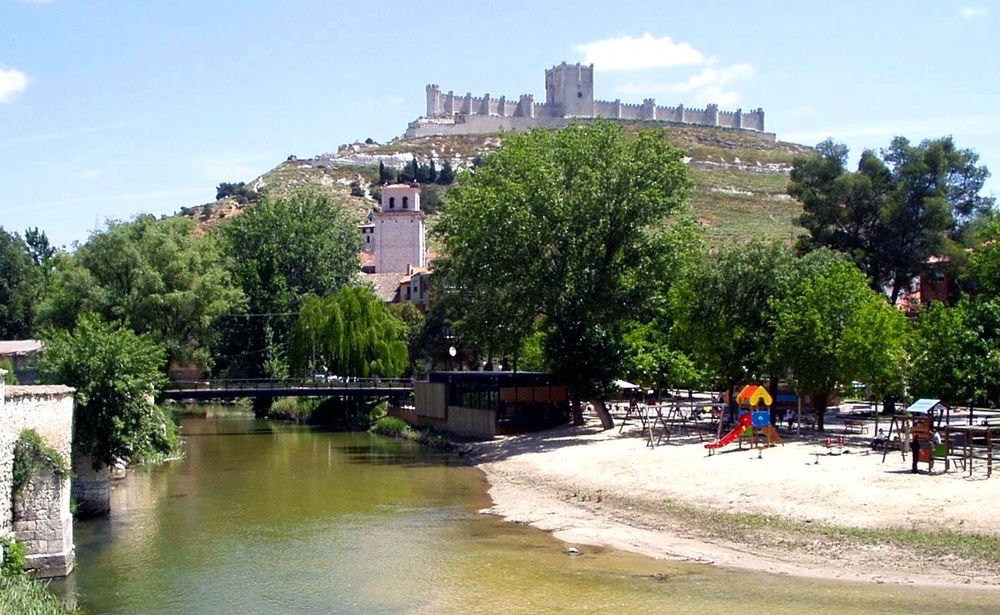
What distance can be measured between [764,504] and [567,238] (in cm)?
1936

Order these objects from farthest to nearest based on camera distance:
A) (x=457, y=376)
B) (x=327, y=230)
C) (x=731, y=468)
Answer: (x=327, y=230), (x=457, y=376), (x=731, y=468)

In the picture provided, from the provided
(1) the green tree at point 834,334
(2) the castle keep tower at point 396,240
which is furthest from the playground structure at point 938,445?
(2) the castle keep tower at point 396,240

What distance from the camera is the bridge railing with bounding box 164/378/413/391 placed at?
5872 cm

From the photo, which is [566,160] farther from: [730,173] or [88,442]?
[730,173]

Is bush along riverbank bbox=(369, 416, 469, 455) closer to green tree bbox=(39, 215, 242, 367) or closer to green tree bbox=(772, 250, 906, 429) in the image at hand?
green tree bbox=(39, 215, 242, 367)

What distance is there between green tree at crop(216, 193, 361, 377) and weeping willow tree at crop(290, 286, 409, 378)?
259 inches


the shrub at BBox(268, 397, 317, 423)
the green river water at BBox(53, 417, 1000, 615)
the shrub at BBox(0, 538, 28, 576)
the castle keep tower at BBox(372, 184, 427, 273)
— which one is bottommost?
the green river water at BBox(53, 417, 1000, 615)

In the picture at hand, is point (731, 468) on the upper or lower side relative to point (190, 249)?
lower

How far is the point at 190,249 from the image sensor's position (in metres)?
60.6

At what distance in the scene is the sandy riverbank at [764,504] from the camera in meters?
22.5

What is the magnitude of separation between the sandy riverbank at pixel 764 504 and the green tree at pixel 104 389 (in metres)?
10.9

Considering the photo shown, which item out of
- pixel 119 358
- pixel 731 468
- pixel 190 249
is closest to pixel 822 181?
pixel 731 468

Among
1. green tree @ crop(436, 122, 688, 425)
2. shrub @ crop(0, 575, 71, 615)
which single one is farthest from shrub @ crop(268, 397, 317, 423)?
shrub @ crop(0, 575, 71, 615)

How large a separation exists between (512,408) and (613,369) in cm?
548
